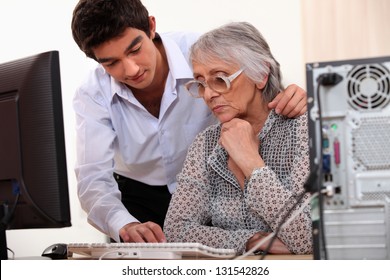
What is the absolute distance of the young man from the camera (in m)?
1.95

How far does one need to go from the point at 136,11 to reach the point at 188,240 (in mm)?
760

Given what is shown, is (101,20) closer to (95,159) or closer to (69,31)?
(95,159)

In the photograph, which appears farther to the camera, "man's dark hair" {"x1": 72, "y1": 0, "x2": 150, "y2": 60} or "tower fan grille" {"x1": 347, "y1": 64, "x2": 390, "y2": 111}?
"man's dark hair" {"x1": 72, "y1": 0, "x2": 150, "y2": 60}

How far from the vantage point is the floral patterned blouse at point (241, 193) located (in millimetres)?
1619

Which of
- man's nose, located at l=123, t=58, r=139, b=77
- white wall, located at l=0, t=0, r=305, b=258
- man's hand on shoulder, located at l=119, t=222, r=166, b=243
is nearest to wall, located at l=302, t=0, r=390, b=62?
white wall, located at l=0, t=0, r=305, b=258

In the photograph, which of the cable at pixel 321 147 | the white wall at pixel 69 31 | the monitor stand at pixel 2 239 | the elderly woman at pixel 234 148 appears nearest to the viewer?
the cable at pixel 321 147

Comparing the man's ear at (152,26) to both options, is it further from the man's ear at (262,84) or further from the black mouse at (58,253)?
the black mouse at (58,253)

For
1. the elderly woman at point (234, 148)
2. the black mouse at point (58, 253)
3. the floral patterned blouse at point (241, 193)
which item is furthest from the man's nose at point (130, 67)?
the black mouse at point (58, 253)

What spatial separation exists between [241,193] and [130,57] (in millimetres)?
569

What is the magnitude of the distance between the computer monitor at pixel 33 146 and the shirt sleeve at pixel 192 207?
1.80 ft

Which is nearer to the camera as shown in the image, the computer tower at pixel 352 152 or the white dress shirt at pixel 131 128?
the computer tower at pixel 352 152

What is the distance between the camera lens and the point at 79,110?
2.17 meters

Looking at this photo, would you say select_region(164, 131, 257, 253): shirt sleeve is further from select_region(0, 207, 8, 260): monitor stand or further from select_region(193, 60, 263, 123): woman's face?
select_region(0, 207, 8, 260): monitor stand

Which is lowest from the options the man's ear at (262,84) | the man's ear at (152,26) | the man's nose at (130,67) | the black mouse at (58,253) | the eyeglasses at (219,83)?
the black mouse at (58,253)
